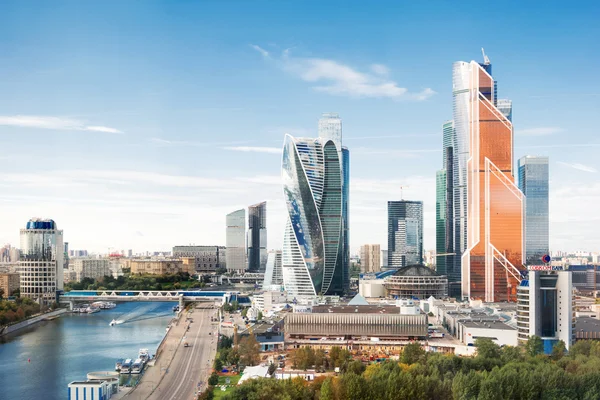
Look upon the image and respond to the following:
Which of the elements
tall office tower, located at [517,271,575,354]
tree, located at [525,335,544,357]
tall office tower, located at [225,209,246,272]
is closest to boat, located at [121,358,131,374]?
tree, located at [525,335,544,357]

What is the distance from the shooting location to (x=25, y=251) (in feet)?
162

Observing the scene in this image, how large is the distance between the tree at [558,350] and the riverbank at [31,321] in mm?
24039

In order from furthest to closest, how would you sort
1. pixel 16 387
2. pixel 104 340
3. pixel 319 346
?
pixel 104 340 < pixel 319 346 < pixel 16 387

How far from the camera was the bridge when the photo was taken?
4906cm

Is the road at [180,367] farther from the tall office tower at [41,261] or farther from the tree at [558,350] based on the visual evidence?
the tall office tower at [41,261]

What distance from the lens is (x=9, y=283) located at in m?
51.0

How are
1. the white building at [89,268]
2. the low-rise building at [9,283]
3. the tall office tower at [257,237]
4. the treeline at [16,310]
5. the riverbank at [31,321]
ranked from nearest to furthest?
the riverbank at [31,321], the treeline at [16,310], the low-rise building at [9,283], the white building at [89,268], the tall office tower at [257,237]

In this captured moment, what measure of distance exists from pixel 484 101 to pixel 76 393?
33878 millimetres

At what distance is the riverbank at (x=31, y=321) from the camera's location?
33.3m

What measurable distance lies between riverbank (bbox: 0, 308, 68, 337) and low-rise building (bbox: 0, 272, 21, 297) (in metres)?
6.45

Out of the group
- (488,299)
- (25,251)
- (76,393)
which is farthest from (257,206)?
(76,393)

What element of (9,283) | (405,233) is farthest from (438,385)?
(405,233)

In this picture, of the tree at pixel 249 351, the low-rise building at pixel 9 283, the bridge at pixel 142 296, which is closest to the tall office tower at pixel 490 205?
the bridge at pixel 142 296

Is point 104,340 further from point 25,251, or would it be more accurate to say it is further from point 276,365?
point 25,251
